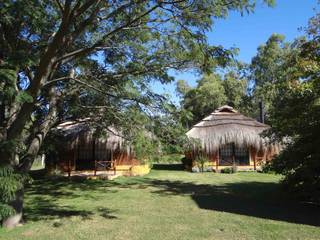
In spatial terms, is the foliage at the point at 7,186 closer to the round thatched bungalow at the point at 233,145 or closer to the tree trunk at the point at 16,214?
the tree trunk at the point at 16,214

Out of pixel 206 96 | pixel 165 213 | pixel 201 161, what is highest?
pixel 206 96

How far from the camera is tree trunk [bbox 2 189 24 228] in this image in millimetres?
9727

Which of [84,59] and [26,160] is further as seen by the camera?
[84,59]

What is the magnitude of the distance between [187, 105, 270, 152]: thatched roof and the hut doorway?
0.63 meters

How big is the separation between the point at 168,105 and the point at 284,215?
4.61 m

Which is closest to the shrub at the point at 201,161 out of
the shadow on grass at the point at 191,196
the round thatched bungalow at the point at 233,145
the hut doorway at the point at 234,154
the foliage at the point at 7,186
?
the round thatched bungalow at the point at 233,145

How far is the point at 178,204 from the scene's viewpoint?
12.8m

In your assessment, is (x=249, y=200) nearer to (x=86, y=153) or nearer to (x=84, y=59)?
(x=84, y=59)

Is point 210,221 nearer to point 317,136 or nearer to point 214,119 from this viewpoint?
point 317,136

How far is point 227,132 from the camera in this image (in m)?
26.1

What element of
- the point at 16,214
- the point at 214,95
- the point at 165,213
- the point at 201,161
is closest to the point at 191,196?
the point at 165,213

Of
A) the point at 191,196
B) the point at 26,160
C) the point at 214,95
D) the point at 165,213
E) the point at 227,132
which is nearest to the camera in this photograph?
the point at 26,160

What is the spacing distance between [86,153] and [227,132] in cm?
974

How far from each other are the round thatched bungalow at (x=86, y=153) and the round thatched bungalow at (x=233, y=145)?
4.95 meters
